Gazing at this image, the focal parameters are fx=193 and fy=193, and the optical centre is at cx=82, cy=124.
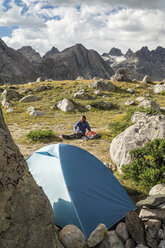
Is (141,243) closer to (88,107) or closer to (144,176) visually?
(144,176)

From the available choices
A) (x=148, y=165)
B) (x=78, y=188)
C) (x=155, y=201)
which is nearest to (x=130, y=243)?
(x=155, y=201)

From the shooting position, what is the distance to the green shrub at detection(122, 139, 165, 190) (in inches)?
325

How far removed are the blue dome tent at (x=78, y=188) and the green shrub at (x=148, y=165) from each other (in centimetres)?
132

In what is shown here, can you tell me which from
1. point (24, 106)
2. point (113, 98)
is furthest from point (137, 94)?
point (24, 106)

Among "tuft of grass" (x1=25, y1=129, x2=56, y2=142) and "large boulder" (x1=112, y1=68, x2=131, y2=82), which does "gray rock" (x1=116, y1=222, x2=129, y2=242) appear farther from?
"large boulder" (x1=112, y1=68, x2=131, y2=82)

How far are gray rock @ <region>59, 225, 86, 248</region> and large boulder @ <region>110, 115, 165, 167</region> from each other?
5.23 metres

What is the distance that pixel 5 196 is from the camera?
379 centimetres

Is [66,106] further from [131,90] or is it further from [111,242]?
[111,242]

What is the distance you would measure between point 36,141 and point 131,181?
9.16m

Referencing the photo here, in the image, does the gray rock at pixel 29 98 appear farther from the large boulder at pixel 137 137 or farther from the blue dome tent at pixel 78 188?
the blue dome tent at pixel 78 188

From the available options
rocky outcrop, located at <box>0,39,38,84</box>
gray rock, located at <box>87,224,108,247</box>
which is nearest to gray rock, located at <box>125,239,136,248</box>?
gray rock, located at <box>87,224,108,247</box>

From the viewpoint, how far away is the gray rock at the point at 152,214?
19.6 feet

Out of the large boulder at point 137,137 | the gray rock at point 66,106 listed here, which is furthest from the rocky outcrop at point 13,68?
the large boulder at point 137,137

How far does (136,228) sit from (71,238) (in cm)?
201
